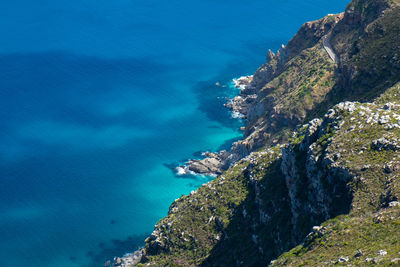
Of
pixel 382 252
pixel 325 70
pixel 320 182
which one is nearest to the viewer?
pixel 382 252

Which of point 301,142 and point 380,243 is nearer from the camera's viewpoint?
point 380,243

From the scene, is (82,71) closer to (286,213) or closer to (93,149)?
(93,149)

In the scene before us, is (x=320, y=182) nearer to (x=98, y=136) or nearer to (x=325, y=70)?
(x=325, y=70)

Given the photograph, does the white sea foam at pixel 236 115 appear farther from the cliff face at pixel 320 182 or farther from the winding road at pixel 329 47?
the winding road at pixel 329 47

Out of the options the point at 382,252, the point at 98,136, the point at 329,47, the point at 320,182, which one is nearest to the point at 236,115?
the point at 329,47

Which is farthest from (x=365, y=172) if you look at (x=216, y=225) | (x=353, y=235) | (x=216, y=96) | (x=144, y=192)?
(x=216, y=96)

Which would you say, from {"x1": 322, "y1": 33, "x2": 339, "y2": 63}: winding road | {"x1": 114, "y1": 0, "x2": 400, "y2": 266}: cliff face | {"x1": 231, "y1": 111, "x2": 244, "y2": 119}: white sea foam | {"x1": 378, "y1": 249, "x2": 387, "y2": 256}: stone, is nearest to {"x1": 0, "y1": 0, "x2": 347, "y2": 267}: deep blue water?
{"x1": 231, "y1": 111, "x2": 244, "y2": 119}: white sea foam

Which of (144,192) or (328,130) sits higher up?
(144,192)
